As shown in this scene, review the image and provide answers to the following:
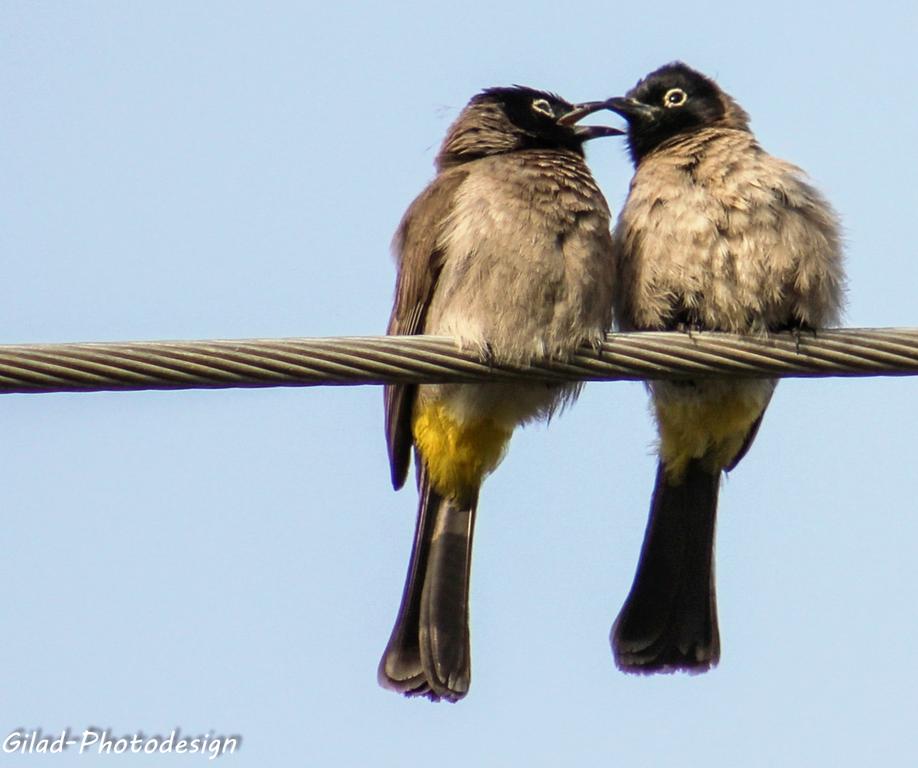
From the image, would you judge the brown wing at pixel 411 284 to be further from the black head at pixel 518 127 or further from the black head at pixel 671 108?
the black head at pixel 671 108

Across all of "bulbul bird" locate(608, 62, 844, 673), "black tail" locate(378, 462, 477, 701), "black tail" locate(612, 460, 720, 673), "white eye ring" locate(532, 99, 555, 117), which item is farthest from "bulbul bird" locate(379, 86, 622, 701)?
"black tail" locate(612, 460, 720, 673)

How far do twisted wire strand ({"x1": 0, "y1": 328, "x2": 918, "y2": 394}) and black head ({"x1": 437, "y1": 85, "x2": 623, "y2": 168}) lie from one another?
206cm

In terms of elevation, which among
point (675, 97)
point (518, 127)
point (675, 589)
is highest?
point (675, 97)

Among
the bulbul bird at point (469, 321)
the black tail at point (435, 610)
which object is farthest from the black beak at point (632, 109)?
the black tail at point (435, 610)

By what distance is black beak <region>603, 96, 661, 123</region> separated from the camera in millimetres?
7629

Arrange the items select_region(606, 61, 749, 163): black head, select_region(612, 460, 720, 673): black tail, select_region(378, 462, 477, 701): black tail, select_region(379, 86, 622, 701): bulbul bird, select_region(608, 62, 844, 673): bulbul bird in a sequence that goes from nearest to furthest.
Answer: select_region(379, 86, 622, 701): bulbul bird < select_region(608, 62, 844, 673): bulbul bird < select_region(378, 462, 477, 701): black tail < select_region(612, 460, 720, 673): black tail < select_region(606, 61, 749, 163): black head

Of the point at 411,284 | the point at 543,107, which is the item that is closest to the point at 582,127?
the point at 543,107

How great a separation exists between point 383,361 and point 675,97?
3.23 m

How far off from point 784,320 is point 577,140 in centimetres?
159

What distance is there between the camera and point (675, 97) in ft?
25.1

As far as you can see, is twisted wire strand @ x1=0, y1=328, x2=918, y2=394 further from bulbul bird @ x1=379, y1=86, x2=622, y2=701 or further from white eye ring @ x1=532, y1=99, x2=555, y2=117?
white eye ring @ x1=532, y1=99, x2=555, y2=117

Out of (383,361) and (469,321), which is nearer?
(383,361)

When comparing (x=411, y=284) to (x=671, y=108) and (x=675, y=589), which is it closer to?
(x=671, y=108)

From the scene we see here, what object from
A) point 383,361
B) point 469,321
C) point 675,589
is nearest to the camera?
point 383,361
